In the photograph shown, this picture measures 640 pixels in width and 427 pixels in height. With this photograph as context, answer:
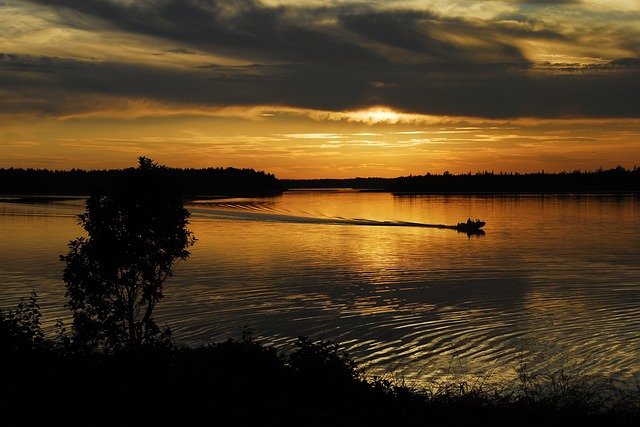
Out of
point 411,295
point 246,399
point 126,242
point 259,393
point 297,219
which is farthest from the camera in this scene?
point 297,219

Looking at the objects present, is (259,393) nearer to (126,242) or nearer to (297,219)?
(126,242)

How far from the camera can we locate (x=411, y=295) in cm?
4484

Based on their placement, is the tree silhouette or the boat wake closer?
the tree silhouette

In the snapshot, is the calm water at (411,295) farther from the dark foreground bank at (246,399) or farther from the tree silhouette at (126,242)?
the dark foreground bank at (246,399)

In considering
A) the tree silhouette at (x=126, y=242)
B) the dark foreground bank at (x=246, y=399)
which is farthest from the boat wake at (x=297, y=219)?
the dark foreground bank at (x=246, y=399)

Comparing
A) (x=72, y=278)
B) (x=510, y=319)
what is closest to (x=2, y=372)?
(x=72, y=278)

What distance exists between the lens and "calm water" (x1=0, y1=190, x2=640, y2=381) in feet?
96.1

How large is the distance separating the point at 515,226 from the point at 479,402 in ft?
329

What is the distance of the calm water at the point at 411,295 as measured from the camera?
29281 millimetres

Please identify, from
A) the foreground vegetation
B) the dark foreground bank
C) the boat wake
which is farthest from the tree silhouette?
the boat wake

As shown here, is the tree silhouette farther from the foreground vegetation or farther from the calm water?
the foreground vegetation

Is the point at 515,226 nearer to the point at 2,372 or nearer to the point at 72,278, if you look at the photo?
the point at 72,278

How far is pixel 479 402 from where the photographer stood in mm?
16031

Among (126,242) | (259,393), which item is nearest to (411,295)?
(126,242)
